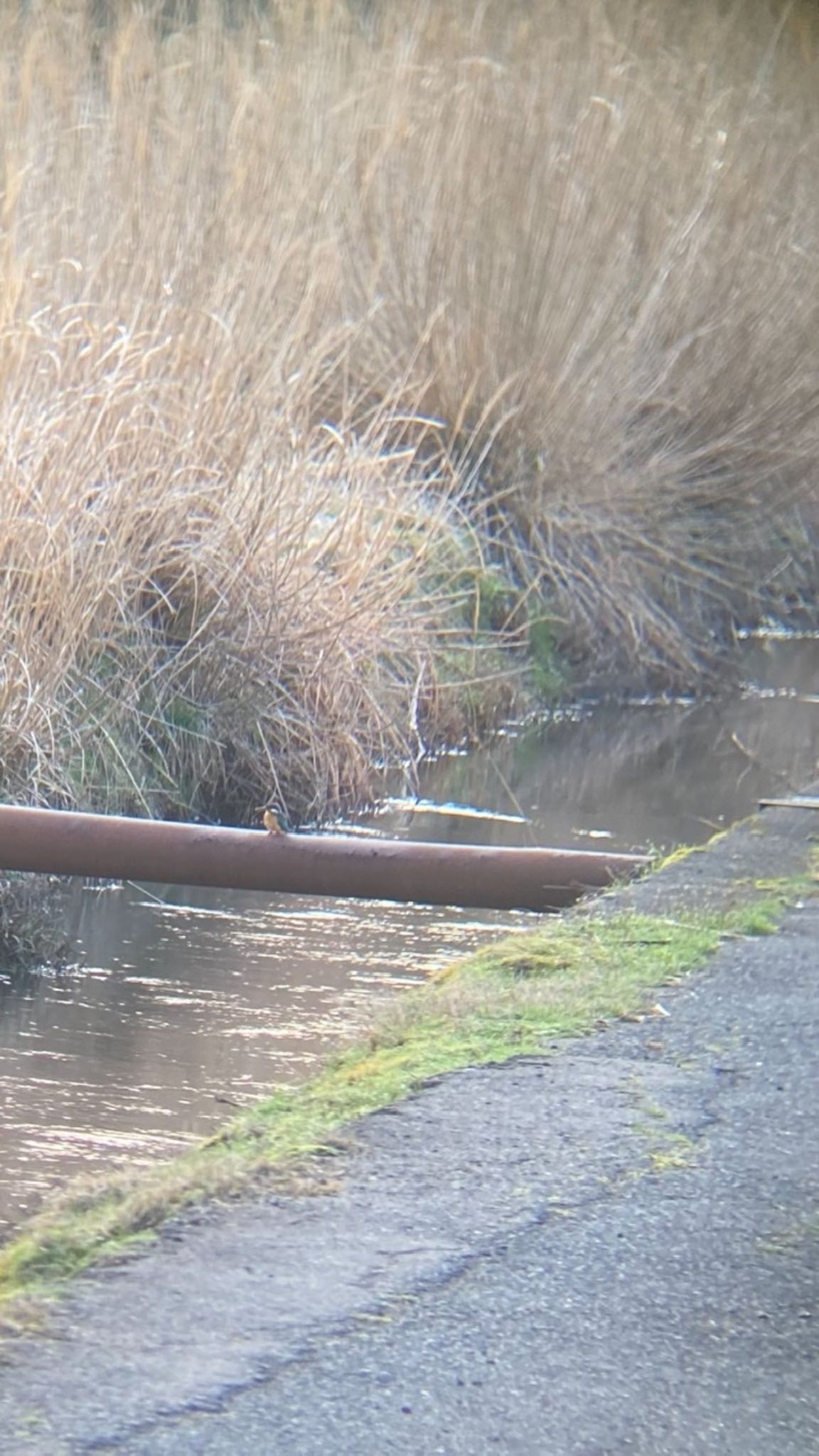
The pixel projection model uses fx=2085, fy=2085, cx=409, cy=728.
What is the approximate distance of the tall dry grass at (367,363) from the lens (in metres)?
6.23

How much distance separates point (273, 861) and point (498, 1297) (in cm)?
137

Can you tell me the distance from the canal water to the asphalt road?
0.98 metres

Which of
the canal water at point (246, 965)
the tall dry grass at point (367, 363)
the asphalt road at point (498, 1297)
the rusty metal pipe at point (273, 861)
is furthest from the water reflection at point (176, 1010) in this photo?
the asphalt road at point (498, 1297)

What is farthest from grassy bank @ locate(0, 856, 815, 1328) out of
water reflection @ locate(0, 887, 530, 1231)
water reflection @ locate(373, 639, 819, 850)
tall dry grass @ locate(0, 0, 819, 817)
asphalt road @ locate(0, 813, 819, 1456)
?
water reflection @ locate(373, 639, 819, 850)

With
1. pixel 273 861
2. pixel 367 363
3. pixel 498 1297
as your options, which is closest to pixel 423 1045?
pixel 273 861

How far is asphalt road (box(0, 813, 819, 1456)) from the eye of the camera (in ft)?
5.67

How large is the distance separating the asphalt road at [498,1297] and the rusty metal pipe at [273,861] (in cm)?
62

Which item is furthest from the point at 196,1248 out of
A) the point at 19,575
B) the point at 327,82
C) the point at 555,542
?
the point at 327,82

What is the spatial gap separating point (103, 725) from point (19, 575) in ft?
1.77

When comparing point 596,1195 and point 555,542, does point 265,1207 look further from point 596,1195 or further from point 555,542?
point 555,542

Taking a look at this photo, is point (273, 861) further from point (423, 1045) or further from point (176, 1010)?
point (176, 1010)

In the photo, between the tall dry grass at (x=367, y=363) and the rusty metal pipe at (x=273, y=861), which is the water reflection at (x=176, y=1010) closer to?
the rusty metal pipe at (x=273, y=861)

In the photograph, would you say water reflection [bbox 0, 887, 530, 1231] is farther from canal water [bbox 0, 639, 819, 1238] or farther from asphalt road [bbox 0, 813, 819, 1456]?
asphalt road [bbox 0, 813, 819, 1456]

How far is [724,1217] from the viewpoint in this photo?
→ 2.23 meters
